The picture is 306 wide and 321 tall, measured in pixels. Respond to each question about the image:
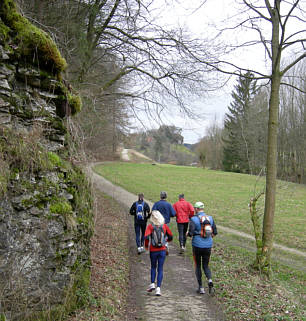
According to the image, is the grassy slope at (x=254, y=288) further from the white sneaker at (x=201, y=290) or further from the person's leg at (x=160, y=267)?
the person's leg at (x=160, y=267)

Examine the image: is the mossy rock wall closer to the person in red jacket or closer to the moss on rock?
the moss on rock

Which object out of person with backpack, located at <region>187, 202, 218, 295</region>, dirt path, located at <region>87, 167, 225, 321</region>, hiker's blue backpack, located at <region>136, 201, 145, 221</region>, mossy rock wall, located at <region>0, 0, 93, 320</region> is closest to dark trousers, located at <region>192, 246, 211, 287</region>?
person with backpack, located at <region>187, 202, 218, 295</region>

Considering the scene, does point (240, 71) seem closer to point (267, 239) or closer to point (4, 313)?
point (267, 239)

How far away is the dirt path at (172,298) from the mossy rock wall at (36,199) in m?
1.23

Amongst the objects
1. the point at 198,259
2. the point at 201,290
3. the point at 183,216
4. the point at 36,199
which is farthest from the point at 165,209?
the point at 36,199

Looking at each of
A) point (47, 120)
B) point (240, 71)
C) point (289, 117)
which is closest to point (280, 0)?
point (240, 71)

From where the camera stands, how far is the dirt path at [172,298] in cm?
545

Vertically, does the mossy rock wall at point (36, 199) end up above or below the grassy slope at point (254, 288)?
above

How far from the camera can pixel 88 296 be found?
5.42 meters

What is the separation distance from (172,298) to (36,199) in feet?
11.3

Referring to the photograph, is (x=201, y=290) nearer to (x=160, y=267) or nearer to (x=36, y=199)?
(x=160, y=267)

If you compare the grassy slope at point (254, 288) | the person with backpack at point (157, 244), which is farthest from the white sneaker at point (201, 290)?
Result: the person with backpack at point (157, 244)

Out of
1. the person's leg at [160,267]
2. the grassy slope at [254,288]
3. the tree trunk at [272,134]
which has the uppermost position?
the tree trunk at [272,134]

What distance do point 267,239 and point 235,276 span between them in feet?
4.25
